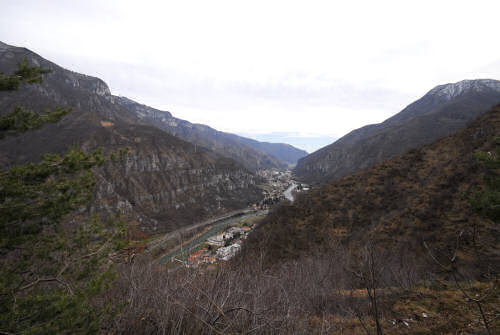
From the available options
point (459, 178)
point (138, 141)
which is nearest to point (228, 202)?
point (138, 141)

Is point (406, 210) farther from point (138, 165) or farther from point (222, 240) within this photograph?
point (138, 165)

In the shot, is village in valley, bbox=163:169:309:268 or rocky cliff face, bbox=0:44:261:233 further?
rocky cliff face, bbox=0:44:261:233

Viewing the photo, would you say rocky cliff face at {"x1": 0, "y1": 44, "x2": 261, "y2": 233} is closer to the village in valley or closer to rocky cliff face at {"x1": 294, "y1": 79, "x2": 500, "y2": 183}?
the village in valley

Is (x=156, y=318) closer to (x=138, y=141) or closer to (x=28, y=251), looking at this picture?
(x=28, y=251)

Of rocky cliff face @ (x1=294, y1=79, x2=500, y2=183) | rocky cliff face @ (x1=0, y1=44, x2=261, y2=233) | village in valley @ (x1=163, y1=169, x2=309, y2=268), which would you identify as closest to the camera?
village in valley @ (x1=163, y1=169, x2=309, y2=268)

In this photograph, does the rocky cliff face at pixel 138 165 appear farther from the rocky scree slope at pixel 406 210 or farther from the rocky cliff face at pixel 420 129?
the rocky cliff face at pixel 420 129

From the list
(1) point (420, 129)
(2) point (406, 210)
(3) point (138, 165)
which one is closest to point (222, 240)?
(2) point (406, 210)

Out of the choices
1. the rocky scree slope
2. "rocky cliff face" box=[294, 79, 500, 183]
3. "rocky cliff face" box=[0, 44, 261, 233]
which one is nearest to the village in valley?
the rocky scree slope
